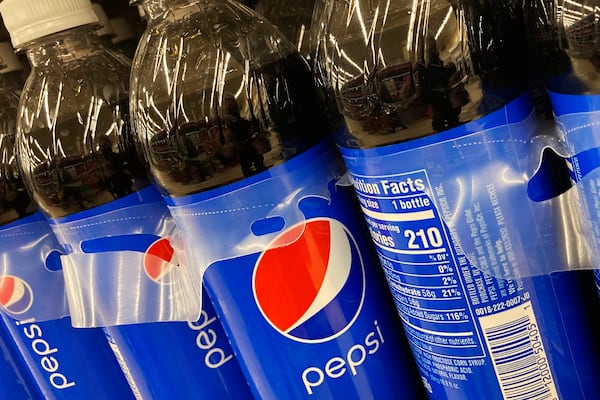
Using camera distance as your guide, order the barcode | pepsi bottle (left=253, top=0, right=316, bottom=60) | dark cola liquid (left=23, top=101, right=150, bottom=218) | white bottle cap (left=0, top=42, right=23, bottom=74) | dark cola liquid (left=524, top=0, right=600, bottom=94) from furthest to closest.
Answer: white bottle cap (left=0, top=42, right=23, bottom=74), pepsi bottle (left=253, top=0, right=316, bottom=60), dark cola liquid (left=23, top=101, right=150, bottom=218), the barcode, dark cola liquid (left=524, top=0, right=600, bottom=94)

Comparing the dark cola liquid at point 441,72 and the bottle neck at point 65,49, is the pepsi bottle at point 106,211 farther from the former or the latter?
the dark cola liquid at point 441,72

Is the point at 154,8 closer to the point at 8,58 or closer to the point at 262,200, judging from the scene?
the point at 262,200

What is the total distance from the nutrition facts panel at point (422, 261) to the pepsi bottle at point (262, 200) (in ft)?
0.19

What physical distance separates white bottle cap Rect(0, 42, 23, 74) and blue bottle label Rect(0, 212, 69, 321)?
239 millimetres

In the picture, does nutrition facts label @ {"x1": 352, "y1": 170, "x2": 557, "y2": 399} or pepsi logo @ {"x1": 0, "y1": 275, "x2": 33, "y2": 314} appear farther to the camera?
pepsi logo @ {"x1": 0, "y1": 275, "x2": 33, "y2": 314}

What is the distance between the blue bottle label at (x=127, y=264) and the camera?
2.29 ft

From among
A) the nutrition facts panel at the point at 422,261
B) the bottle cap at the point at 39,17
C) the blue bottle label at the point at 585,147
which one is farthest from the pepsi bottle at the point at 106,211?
the blue bottle label at the point at 585,147

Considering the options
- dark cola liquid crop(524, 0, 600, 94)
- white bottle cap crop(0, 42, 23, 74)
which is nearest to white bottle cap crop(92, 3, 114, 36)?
white bottle cap crop(0, 42, 23, 74)

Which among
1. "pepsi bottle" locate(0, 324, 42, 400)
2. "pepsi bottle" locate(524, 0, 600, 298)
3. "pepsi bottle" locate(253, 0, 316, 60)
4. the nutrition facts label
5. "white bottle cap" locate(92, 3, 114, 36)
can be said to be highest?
"white bottle cap" locate(92, 3, 114, 36)

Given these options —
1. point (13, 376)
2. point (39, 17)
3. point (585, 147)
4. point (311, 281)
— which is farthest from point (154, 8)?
point (13, 376)

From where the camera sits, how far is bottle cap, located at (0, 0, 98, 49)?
65 cm

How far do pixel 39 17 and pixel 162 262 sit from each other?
28cm

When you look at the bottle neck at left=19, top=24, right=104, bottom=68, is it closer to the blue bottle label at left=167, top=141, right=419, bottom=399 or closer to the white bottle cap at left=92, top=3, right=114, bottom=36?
the white bottle cap at left=92, top=3, right=114, bottom=36

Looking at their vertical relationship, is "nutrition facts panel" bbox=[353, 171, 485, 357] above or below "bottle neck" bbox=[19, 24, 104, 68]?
below
